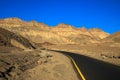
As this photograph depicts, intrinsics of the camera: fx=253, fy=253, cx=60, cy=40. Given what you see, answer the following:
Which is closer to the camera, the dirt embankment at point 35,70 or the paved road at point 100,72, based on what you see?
the paved road at point 100,72

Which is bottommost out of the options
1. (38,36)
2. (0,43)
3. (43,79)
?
(43,79)

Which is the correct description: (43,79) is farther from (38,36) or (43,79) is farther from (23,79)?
(38,36)

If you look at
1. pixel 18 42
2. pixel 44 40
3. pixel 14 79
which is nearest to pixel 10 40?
pixel 18 42

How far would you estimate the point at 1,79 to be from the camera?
14.9 m

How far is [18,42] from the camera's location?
2694 inches

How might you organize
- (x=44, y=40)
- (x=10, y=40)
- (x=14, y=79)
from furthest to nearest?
(x=44, y=40) < (x=10, y=40) < (x=14, y=79)

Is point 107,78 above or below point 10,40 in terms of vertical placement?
below

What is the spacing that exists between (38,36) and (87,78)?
18480 cm

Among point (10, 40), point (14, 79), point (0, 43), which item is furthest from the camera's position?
point (10, 40)

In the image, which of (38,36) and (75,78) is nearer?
(75,78)

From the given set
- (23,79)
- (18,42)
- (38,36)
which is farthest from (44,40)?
(23,79)

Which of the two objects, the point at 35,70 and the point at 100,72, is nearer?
the point at 100,72

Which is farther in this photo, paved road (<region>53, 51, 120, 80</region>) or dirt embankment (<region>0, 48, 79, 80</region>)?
dirt embankment (<region>0, 48, 79, 80</region>)

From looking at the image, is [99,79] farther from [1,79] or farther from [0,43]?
[0,43]
